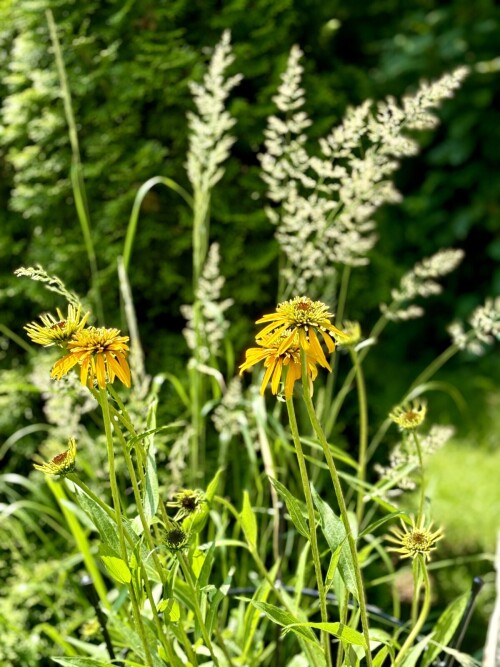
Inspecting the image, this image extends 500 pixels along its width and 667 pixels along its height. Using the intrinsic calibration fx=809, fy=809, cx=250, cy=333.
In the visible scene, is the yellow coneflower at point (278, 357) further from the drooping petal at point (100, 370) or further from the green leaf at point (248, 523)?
the green leaf at point (248, 523)

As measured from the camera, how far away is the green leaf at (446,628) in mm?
1111

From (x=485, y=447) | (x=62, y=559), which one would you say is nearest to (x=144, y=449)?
(x=62, y=559)

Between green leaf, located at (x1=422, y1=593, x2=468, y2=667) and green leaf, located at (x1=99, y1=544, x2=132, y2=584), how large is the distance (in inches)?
18.5

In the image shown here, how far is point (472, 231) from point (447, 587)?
2.17 m

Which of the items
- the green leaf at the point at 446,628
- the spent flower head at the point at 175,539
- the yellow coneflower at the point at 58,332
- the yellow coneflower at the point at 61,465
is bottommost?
the green leaf at the point at 446,628

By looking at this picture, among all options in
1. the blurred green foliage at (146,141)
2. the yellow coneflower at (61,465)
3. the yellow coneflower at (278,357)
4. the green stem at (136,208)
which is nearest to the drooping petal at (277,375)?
the yellow coneflower at (278,357)

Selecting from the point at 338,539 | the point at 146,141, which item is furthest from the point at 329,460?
the point at 146,141

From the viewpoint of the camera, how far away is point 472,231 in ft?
13.3

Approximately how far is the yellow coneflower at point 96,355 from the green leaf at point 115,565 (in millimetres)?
202

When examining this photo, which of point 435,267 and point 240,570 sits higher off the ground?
point 435,267

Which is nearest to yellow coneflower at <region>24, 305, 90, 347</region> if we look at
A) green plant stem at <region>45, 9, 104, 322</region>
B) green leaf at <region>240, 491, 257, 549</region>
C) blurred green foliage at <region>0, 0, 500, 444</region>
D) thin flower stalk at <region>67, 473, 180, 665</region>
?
thin flower stalk at <region>67, 473, 180, 665</region>

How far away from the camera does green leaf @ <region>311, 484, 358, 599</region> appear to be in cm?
90

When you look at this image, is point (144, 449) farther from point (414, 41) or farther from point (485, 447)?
point (414, 41)

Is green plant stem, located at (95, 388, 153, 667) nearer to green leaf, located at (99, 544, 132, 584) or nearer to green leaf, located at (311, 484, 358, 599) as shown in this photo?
green leaf, located at (99, 544, 132, 584)
